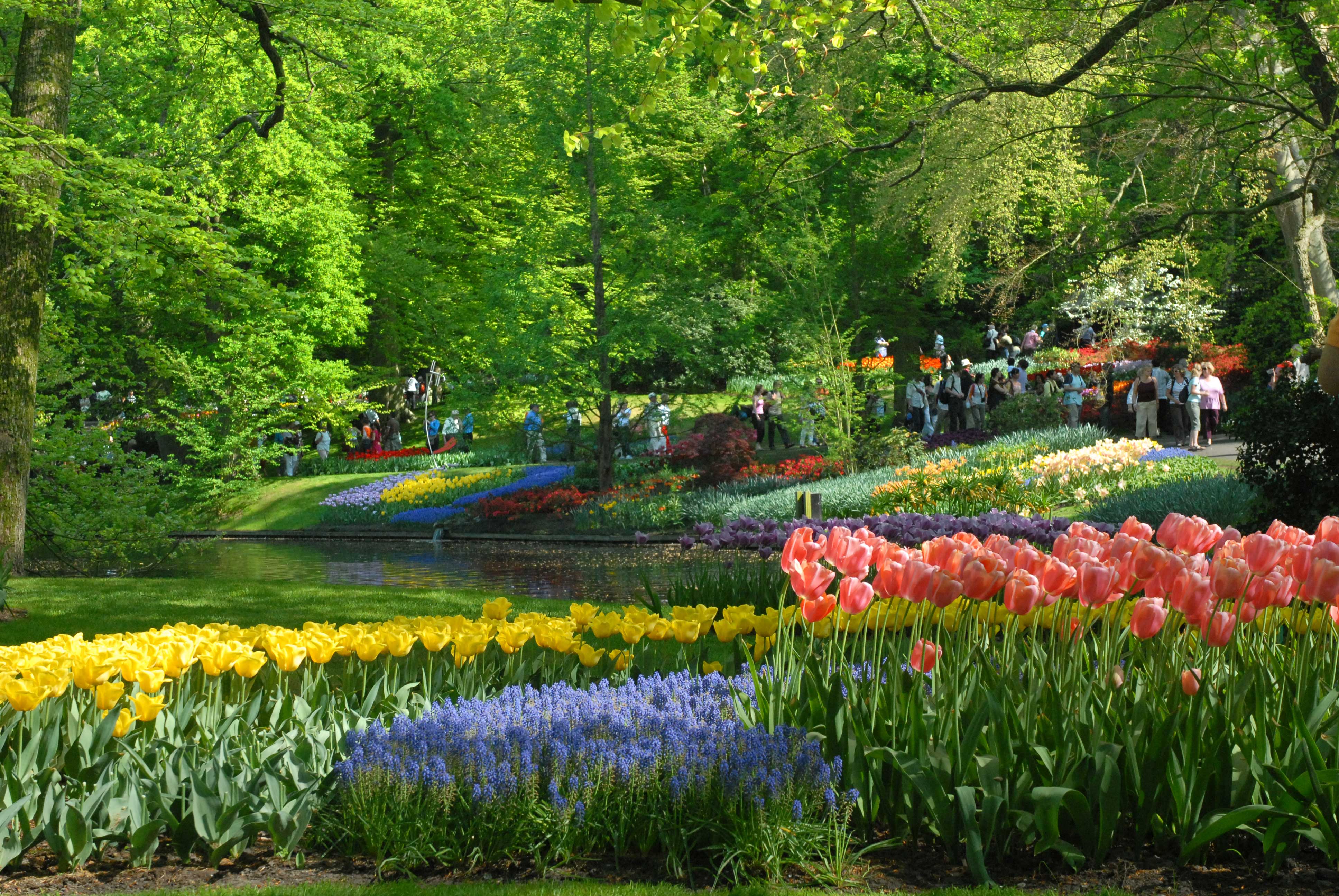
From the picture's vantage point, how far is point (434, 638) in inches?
190

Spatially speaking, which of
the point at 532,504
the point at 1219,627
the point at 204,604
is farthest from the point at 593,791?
the point at 532,504

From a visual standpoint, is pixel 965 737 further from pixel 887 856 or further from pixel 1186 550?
pixel 1186 550

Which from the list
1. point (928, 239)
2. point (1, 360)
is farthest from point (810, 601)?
point (928, 239)

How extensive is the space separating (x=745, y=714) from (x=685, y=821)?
1.79 ft

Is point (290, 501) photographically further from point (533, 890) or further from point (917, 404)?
point (533, 890)

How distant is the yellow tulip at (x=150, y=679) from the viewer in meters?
4.23

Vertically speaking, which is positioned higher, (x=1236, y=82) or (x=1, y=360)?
(x=1236, y=82)

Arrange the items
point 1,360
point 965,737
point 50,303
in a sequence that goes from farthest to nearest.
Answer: point 50,303
point 1,360
point 965,737

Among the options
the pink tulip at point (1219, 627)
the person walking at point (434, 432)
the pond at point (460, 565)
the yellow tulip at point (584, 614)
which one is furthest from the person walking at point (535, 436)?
the pink tulip at point (1219, 627)

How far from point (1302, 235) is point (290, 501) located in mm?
22054

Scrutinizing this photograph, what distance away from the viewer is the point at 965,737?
3.64m

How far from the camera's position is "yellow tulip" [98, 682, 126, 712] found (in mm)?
4230

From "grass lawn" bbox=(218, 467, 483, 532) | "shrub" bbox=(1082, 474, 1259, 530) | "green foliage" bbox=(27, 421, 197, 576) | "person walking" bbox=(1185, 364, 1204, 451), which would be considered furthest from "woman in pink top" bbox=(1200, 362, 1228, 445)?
"green foliage" bbox=(27, 421, 197, 576)

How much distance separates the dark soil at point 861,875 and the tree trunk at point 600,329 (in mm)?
19772
